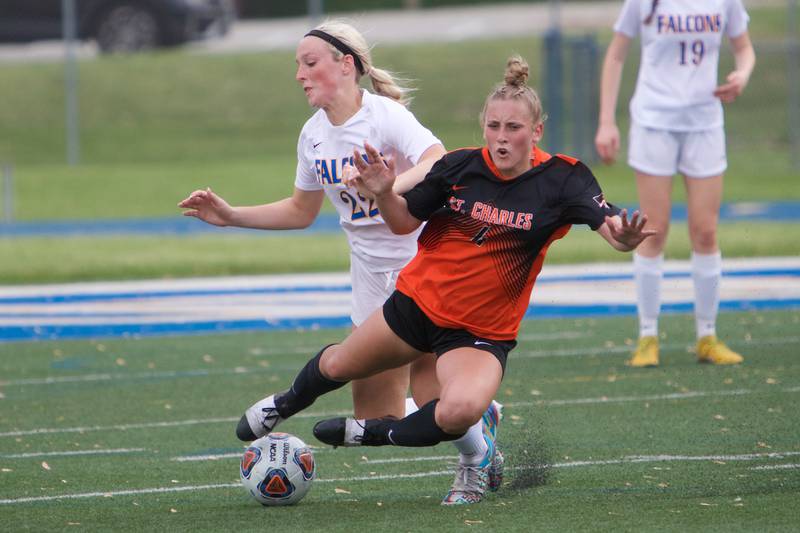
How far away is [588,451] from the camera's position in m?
6.50

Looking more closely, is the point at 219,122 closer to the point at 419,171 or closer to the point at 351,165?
the point at 351,165

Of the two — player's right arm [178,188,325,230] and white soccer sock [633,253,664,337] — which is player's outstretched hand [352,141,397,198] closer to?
player's right arm [178,188,325,230]

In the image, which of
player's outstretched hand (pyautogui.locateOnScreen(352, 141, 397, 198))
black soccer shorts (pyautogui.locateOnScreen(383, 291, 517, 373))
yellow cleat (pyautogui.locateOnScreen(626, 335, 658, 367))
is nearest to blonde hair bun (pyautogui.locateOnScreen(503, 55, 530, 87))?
player's outstretched hand (pyautogui.locateOnScreen(352, 141, 397, 198))

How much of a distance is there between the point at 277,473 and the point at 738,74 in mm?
4370

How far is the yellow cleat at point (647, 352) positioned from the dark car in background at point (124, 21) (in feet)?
57.1

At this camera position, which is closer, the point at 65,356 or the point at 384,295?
the point at 384,295

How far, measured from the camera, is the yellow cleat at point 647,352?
8703 millimetres

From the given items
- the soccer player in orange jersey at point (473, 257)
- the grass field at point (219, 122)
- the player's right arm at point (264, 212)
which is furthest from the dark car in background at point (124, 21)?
the soccer player in orange jersey at point (473, 257)

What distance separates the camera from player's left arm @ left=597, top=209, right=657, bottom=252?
5.08 metres

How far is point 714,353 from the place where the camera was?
8672mm

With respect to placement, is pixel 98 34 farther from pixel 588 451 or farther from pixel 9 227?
pixel 588 451

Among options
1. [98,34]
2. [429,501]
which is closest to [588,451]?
[429,501]

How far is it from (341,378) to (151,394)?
3064 mm

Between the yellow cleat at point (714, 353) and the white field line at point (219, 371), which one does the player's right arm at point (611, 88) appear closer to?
the yellow cleat at point (714, 353)
